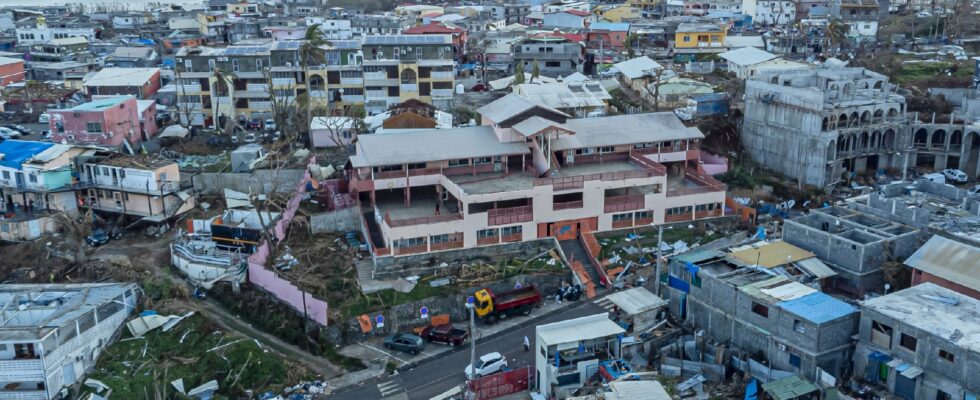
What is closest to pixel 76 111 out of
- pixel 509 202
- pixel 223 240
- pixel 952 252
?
pixel 223 240

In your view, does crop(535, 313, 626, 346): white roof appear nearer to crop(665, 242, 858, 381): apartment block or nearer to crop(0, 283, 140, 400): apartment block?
crop(665, 242, 858, 381): apartment block

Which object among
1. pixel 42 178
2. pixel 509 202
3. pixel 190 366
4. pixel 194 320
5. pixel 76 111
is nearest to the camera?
pixel 190 366

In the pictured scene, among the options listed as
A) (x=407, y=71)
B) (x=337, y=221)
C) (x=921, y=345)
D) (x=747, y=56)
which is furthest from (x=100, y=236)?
(x=747, y=56)

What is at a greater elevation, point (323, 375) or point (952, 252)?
point (952, 252)

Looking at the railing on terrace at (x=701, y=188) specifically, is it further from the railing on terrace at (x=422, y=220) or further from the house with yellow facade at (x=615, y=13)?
the house with yellow facade at (x=615, y=13)

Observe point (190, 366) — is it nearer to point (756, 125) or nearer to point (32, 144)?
point (32, 144)

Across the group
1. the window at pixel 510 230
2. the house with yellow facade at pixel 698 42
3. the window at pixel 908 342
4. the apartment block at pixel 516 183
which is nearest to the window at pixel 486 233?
the apartment block at pixel 516 183

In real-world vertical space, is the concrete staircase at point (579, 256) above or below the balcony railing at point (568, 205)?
below
